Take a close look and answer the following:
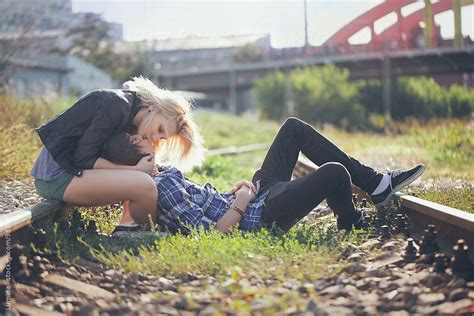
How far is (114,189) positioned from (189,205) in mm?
526

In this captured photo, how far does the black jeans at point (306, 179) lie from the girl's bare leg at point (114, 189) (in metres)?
0.81

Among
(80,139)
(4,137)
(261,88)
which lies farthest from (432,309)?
(261,88)

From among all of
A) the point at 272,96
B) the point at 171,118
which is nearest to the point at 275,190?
the point at 171,118

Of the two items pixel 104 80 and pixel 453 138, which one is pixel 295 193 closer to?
pixel 453 138

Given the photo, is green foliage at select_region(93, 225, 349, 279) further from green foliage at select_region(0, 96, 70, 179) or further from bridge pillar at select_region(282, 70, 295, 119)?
bridge pillar at select_region(282, 70, 295, 119)

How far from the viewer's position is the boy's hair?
16.6ft

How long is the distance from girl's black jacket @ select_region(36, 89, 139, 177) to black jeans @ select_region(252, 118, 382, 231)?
111 cm

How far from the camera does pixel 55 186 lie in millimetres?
5176

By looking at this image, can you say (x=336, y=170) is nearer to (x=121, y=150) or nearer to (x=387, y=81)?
(x=121, y=150)

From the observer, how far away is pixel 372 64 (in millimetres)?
34719

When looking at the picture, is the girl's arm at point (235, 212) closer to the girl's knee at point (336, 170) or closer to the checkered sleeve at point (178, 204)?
the checkered sleeve at point (178, 204)

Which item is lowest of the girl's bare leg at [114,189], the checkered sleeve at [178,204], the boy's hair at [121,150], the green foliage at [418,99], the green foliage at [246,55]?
the green foliage at [418,99]

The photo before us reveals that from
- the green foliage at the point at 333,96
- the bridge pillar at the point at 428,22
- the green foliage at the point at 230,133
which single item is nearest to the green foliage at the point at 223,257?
the bridge pillar at the point at 428,22

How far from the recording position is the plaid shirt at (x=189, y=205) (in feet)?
17.0
